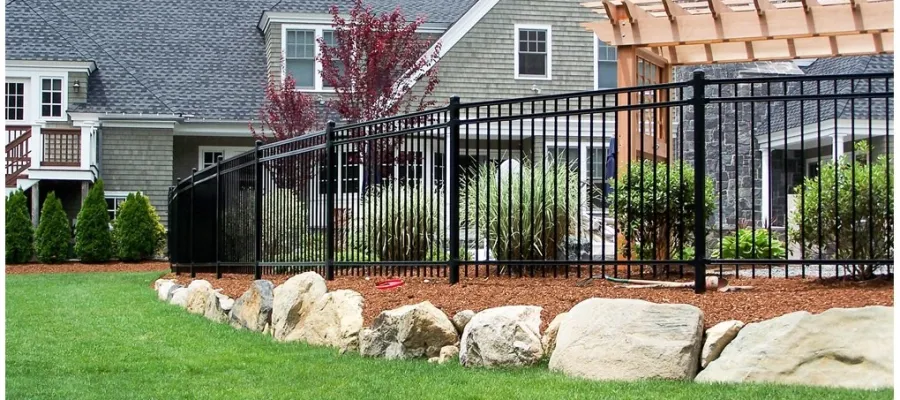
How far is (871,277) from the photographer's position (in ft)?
26.9

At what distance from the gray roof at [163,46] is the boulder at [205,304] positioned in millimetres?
14160

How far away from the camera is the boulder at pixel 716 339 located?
240 inches

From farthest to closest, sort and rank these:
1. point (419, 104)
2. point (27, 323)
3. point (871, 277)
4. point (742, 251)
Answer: point (419, 104) < point (742, 251) < point (27, 323) < point (871, 277)

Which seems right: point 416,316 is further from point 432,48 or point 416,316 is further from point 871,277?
point 432,48

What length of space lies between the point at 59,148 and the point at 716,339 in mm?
20385

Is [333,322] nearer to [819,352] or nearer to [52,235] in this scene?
[819,352]

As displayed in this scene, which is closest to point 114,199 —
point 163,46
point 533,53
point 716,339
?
point 163,46

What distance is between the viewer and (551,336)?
268 inches

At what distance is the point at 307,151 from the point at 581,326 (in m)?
4.85

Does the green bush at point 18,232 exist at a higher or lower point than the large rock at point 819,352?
higher

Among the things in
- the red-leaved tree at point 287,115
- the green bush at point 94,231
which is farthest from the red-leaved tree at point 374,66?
the green bush at point 94,231

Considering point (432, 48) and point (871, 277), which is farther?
point (432, 48)

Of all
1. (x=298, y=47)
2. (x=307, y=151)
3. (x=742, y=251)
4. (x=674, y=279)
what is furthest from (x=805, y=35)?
(x=298, y=47)

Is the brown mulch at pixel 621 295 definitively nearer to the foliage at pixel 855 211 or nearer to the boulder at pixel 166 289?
the foliage at pixel 855 211
